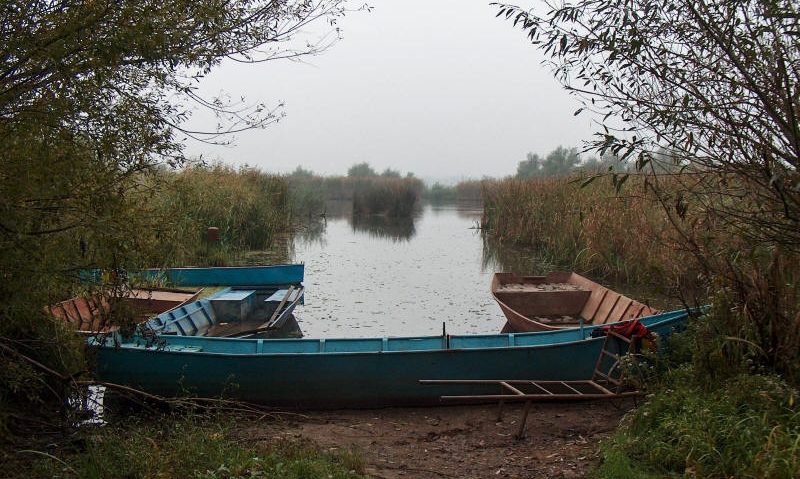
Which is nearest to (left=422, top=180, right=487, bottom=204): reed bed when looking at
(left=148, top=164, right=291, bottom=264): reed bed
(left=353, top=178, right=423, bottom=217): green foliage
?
(left=353, top=178, right=423, bottom=217): green foliage

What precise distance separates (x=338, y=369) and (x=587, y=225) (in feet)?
30.3

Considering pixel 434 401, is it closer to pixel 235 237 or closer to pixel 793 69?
pixel 793 69

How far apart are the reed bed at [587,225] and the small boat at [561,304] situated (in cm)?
75

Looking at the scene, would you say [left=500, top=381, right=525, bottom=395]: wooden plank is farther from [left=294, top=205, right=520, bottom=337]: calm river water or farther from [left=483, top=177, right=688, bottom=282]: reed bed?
[left=294, top=205, right=520, bottom=337]: calm river water

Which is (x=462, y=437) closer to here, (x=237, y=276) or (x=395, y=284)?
(x=237, y=276)

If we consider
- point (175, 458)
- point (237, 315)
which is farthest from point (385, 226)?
point (175, 458)

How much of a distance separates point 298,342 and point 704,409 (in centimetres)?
424

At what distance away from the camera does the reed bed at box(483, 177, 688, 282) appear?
40.1ft

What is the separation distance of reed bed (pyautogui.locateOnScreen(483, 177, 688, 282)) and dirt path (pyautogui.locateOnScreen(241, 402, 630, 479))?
1.77 metres

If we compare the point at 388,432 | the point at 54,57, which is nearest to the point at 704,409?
the point at 388,432

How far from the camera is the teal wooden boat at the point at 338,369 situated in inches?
251

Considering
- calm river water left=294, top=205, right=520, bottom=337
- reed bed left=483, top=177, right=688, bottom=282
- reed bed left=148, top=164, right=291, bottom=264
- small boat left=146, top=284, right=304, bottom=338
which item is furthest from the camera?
reed bed left=148, top=164, right=291, bottom=264

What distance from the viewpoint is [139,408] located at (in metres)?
6.24

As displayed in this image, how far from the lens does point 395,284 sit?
1485 cm
